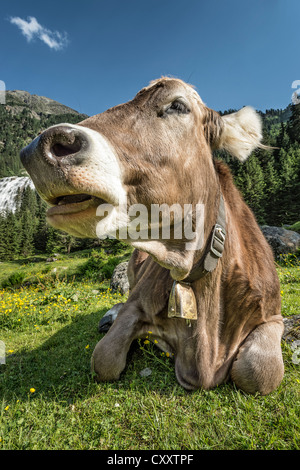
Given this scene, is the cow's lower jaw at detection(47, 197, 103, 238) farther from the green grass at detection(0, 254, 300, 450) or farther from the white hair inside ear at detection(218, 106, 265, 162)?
the green grass at detection(0, 254, 300, 450)

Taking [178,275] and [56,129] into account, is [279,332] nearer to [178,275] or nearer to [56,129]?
[178,275]

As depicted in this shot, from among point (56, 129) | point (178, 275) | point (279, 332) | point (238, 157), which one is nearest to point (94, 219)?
point (56, 129)

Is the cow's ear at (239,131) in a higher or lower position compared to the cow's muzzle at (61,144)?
higher

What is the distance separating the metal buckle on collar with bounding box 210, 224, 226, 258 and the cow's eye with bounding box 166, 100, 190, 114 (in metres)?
0.89

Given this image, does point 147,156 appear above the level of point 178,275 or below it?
above

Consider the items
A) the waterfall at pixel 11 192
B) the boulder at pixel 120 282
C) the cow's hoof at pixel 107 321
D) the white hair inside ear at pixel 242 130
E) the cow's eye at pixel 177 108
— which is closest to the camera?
the cow's eye at pixel 177 108

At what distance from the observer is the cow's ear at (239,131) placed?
203 cm

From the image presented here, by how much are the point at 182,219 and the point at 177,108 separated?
0.79 m

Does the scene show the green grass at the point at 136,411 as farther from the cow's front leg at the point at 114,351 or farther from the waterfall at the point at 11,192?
the waterfall at the point at 11,192

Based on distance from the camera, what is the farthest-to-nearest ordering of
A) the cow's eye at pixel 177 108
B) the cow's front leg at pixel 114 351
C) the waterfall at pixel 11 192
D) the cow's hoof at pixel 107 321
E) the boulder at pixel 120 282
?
1. the waterfall at pixel 11 192
2. the boulder at pixel 120 282
3. the cow's hoof at pixel 107 321
4. the cow's front leg at pixel 114 351
5. the cow's eye at pixel 177 108

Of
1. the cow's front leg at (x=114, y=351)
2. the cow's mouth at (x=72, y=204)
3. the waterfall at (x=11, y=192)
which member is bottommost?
the cow's front leg at (x=114, y=351)

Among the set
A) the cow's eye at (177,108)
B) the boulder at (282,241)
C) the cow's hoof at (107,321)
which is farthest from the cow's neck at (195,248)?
the boulder at (282,241)

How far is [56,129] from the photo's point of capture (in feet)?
3.99
